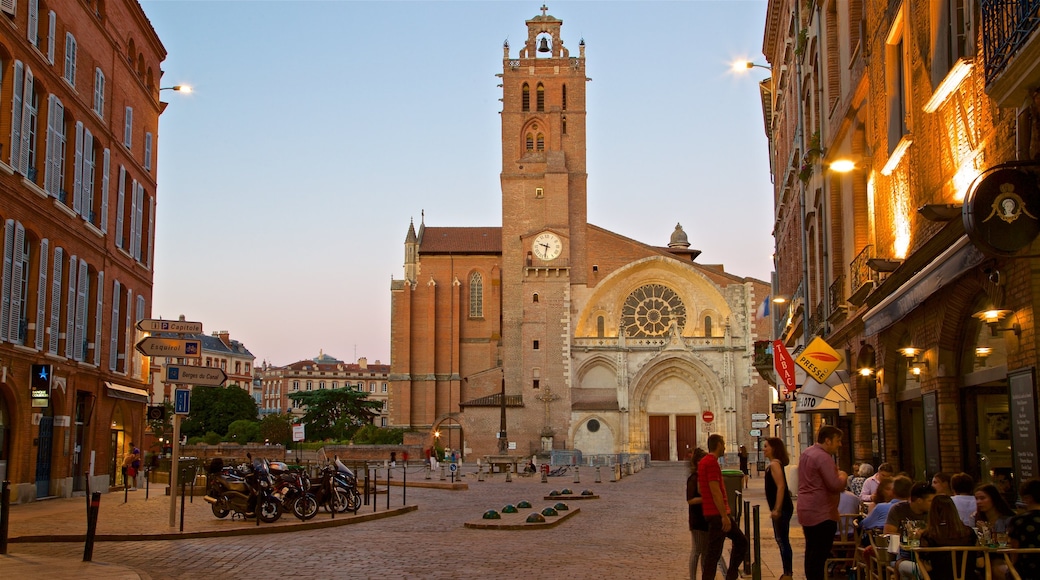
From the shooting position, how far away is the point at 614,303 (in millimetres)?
66312

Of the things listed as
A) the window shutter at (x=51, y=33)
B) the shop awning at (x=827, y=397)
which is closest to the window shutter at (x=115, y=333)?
the window shutter at (x=51, y=33)

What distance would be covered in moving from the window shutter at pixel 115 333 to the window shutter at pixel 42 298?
5505 mm

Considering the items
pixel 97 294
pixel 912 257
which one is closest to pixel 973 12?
pixel 912 257

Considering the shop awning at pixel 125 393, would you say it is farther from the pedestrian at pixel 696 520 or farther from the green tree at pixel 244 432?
the green tree at pixel 244 432

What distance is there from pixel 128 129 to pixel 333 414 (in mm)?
61934

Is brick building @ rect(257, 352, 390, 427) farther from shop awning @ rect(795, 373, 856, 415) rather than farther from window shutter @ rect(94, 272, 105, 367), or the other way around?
shop awning @ rect(795, 373, 856, 415)

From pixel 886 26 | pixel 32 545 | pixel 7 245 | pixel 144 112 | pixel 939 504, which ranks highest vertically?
pixel 144 112

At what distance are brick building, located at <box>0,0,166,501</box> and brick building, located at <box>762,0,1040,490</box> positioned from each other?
15.7 meters

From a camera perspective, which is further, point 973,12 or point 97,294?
point 97,294

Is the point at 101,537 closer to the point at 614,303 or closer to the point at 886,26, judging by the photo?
the point at 886,26

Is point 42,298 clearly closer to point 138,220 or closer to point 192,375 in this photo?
point 192,375

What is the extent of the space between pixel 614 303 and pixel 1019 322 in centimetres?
5736

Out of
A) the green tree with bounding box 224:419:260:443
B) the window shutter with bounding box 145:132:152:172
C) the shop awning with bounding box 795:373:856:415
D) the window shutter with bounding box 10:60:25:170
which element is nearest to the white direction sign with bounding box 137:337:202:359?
the window shutter with bounding box 10:60:25:170

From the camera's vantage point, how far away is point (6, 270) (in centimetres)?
2136
